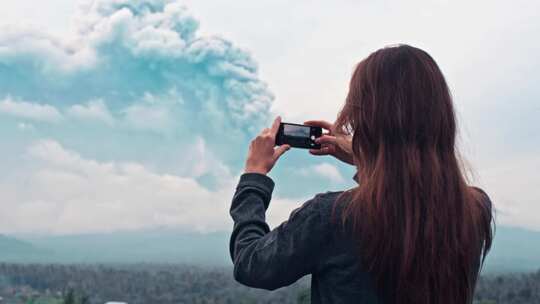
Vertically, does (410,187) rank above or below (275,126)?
below

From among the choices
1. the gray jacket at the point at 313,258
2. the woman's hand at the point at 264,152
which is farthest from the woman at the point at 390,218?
the woman's hand at the point at 264,152

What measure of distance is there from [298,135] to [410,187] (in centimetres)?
28

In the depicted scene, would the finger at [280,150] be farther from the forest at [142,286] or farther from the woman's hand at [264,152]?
the forest at [142,286]

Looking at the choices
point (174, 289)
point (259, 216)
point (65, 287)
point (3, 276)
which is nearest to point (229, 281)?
point (174, 289)

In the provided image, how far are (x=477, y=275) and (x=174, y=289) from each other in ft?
21.9

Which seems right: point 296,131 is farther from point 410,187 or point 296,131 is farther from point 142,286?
point 142,286

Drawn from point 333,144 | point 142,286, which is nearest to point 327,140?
point 333,144

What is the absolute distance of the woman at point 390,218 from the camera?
0.88 m

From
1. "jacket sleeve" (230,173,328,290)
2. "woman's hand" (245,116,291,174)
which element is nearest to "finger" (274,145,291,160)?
"woman's hand" (245,116,291,174)

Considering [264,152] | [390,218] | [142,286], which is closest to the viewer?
[390,218]

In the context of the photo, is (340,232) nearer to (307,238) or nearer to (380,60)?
(307,238)

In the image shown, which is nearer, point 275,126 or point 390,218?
point 390,218

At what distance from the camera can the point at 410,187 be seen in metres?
0.89

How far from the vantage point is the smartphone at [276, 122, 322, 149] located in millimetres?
1109
